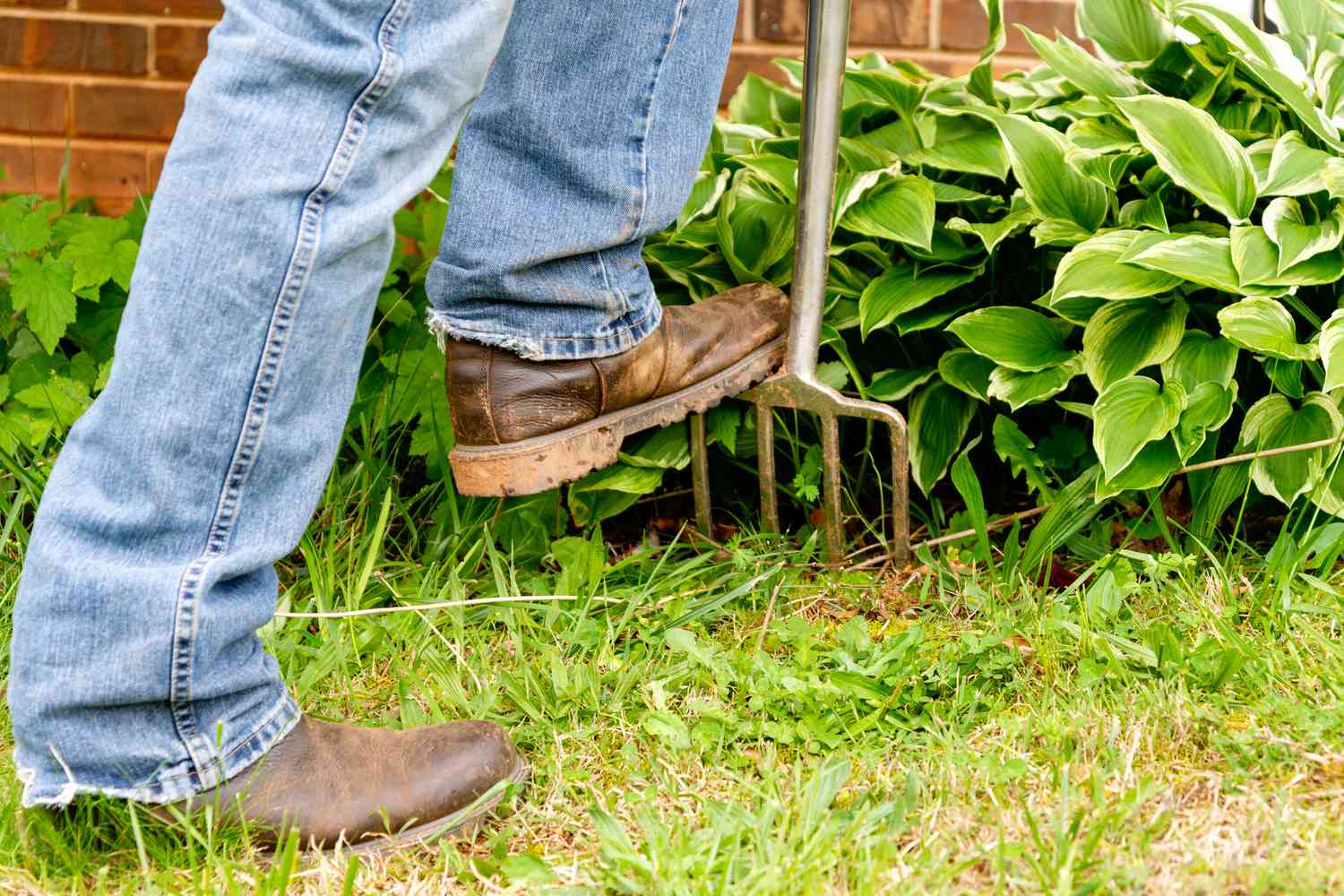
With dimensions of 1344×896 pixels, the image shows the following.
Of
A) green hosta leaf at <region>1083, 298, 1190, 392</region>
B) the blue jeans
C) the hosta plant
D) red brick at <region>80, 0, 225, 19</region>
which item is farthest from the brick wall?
the blue jeans

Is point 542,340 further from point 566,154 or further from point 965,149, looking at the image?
point 965,149

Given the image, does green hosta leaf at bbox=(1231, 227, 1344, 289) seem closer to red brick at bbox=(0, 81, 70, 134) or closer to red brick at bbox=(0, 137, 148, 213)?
red brick at bbox=(0, 137, 148, 213)

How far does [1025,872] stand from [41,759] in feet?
2.73

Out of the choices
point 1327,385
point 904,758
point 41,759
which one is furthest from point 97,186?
point 1327,385

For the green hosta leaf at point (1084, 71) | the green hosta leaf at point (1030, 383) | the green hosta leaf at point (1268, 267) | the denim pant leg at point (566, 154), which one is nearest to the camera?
the denim pant leg at point (566, 154)

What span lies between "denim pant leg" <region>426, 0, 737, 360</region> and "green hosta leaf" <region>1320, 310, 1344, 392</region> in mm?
809

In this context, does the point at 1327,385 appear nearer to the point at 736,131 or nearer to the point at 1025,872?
the point at 1025,872

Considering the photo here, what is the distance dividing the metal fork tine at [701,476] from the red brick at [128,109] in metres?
1.42

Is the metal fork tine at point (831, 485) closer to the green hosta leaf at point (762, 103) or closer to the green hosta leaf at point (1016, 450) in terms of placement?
the green hosta leaf at point (1016, 450)

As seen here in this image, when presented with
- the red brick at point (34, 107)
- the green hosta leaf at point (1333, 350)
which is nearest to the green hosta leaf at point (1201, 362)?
the green hosta leaf at point (1333, 350)

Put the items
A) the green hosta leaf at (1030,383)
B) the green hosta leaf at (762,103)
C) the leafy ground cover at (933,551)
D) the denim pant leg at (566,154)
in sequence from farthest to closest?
the green hosta leaf at (762,103), the green hosta leaf at (1030,383), the denim pant leg at (566,154), the leafy ground cover at (933,551)

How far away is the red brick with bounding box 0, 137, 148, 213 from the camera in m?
2.47

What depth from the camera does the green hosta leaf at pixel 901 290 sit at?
5.41 ft

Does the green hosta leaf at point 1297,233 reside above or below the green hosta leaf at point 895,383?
above
